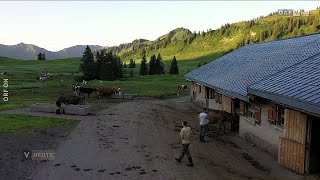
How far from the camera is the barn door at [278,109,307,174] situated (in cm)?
1589

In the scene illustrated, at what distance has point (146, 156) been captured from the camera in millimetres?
18062

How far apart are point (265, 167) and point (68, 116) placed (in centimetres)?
1862

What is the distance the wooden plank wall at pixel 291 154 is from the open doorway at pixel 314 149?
349 millimetres

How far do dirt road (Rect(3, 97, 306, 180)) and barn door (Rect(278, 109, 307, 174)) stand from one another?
1.47 feet

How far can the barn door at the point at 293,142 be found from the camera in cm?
1589

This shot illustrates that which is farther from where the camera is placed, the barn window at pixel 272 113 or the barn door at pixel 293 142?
the barn window at pixel 272 113

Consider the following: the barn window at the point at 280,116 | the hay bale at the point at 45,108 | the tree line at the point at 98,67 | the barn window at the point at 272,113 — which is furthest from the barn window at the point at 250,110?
the tree line at the point at 98,67

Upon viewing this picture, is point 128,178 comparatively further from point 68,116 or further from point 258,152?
point 68,116

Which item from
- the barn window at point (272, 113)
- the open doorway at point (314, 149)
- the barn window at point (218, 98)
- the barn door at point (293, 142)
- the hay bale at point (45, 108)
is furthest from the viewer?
the hay bale at point (45, 108)

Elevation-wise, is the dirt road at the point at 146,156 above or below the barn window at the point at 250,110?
below

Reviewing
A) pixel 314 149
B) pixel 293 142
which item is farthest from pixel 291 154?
pixel 314 149

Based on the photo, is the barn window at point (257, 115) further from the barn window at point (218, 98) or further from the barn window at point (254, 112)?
the barn window at point (218, 98)

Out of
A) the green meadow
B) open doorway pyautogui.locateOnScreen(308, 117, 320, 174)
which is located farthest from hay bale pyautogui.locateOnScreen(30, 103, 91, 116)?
open doorway pyautogui.locateOnScreen(308, 117, 320, 174)

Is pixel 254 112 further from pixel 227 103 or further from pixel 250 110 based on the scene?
pixel 227 103
